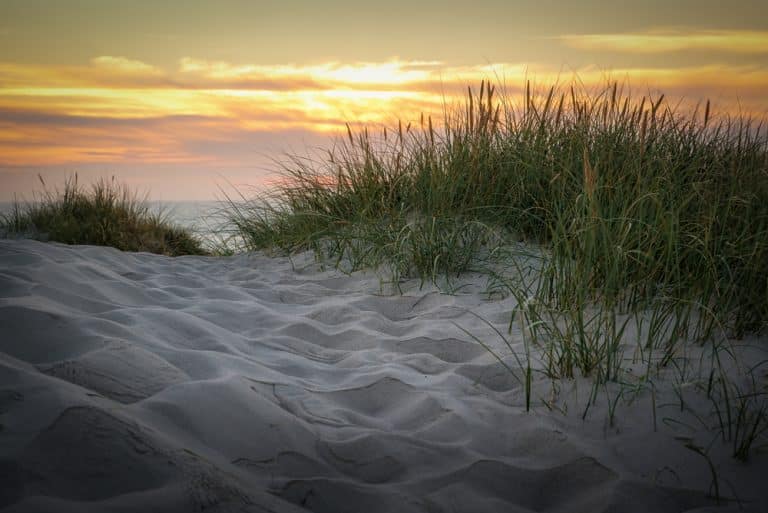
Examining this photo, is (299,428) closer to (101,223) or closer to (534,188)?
(534,188)

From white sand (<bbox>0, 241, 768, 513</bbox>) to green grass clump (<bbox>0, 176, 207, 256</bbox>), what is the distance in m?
4.22

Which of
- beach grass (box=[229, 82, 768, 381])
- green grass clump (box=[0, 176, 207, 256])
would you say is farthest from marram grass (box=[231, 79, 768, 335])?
green grass clump (box=[0, 176, 207, 256])

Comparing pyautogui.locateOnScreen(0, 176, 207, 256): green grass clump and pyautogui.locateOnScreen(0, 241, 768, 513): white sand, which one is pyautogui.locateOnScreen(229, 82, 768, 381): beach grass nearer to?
pyautogui.locateOnScreen(0, 241, 768, 513): white sand

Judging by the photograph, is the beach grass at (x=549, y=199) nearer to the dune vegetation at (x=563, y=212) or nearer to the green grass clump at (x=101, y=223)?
the dune vegetation at (x=563, y=212)

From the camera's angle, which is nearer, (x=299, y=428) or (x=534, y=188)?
(x=299, y=428)

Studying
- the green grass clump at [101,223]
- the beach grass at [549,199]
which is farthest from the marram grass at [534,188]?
the green grass clump at [101,223]

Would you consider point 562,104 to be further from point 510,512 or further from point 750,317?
point 510,512

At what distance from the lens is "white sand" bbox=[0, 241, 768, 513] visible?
4.33ft

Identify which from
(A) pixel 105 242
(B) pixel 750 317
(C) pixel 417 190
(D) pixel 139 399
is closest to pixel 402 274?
(C) pixel 417 190

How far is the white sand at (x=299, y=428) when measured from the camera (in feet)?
4.33

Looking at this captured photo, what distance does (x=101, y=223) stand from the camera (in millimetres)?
6859

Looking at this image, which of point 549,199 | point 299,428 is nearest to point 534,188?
point 549,199

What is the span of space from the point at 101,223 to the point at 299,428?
6127 millimetres

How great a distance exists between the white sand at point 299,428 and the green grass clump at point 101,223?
4223mm
